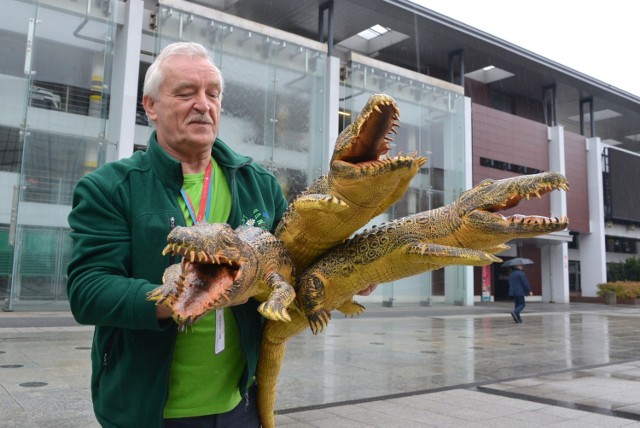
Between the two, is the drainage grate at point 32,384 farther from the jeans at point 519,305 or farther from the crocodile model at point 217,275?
the jeans at point 519,305

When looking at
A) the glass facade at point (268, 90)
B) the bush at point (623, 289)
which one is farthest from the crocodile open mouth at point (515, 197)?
the bush at point (623, 289)

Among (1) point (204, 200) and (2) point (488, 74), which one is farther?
(2) point (488, 74)

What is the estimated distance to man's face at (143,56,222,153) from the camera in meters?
1.75

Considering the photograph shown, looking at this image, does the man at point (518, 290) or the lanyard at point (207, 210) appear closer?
the lanyard at point (207, 210)

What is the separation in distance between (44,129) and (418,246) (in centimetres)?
1449

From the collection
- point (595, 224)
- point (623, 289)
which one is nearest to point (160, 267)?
point (623, 289)

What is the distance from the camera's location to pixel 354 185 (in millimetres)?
1544

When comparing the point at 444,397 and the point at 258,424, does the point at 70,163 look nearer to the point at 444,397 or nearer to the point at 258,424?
the point at 444,397

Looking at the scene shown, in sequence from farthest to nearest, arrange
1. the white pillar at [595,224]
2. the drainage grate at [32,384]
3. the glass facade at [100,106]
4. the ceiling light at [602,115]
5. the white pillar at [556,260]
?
the ceiling light at [602,115] → the white pillar at [595,224] → the white pillar at [556,260] → the glass facade at [100,106] → the drainage grate at [32,384]

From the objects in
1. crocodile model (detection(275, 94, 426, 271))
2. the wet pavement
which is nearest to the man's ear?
crocodile model (detection(275, 94, 426, 271))

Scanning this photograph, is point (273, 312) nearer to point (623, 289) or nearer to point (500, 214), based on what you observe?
point (500, 214)

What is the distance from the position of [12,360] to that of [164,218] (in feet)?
21.2

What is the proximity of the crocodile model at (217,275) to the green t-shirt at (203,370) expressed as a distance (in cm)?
33

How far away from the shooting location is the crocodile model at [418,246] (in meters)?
1.62
